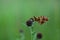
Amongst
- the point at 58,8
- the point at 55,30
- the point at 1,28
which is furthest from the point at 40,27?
the point at 1,28

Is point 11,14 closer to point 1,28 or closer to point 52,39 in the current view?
point 1,28

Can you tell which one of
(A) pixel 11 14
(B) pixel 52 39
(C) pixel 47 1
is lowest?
(B) pixel 52 39

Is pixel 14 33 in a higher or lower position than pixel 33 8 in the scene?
lower

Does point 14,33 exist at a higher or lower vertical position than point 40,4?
lower

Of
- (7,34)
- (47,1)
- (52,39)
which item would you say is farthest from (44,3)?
(7,34)

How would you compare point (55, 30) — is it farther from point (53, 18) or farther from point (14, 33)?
point (14, 33)

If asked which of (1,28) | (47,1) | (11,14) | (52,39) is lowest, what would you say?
(52,39)
